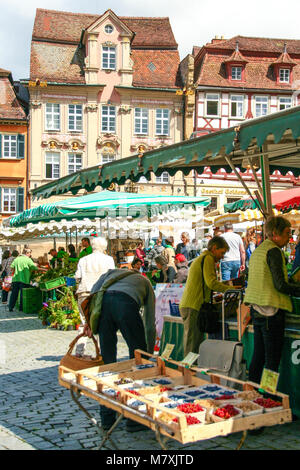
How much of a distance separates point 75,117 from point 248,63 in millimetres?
11213

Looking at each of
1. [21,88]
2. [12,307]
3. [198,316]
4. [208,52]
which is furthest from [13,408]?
[21,88]

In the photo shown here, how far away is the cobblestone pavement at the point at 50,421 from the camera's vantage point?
4.89 meters

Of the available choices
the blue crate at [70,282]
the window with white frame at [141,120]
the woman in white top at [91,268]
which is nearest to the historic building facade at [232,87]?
the window with white frame at [141,120]

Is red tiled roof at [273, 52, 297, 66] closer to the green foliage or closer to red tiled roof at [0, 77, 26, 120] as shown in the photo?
red tiled roof at [0, 77, 26, 120]

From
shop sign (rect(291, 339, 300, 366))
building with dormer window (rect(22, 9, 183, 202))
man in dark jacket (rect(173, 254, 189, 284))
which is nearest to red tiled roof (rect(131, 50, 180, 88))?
building with dormer window (rect(22, 9, 183, 202))

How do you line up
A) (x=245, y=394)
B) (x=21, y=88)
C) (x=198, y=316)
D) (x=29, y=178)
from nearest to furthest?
(x=245, y=394)
(x=198, y=316)
(x=29, y=178)
(x=21, y=88)

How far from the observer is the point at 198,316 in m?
5.73

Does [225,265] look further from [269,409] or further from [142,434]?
[269,409]

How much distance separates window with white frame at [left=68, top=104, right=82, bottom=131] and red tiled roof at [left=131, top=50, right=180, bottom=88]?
154 inches

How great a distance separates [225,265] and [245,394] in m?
8.61

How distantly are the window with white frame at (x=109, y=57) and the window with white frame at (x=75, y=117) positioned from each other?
3.07 m

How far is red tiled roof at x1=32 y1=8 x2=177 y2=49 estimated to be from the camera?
39781 mm

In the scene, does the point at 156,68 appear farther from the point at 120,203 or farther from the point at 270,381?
the point at 270,381

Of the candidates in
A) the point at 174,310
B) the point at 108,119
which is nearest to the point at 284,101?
the point at 108,119
